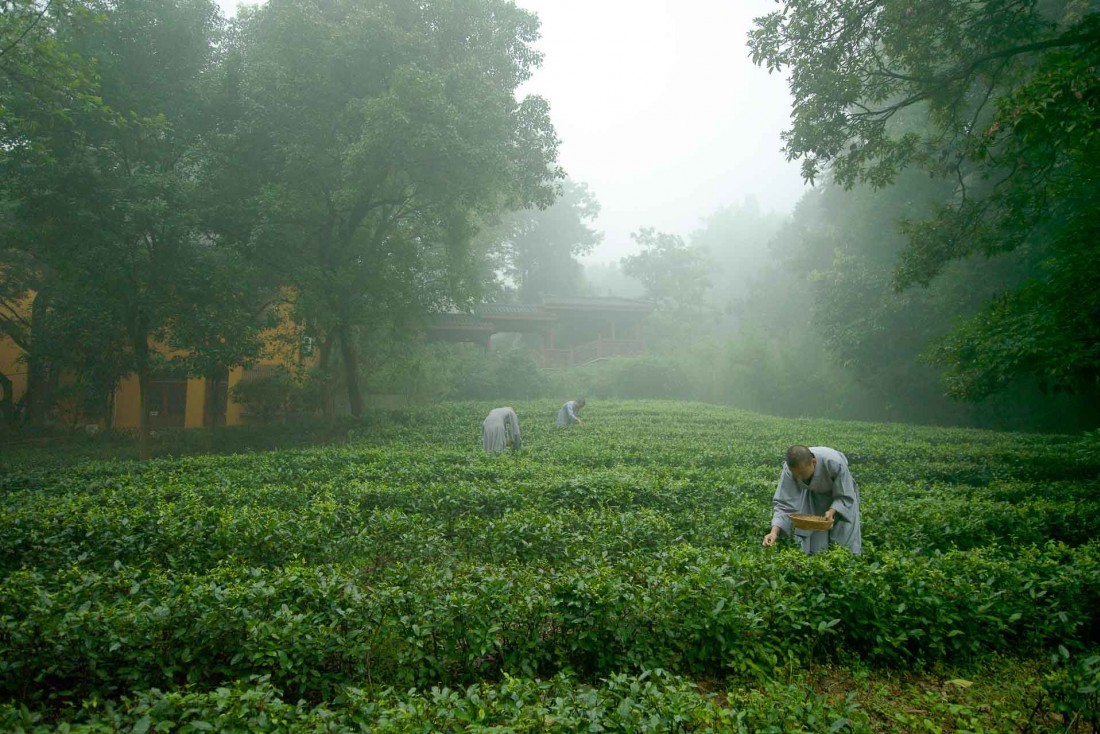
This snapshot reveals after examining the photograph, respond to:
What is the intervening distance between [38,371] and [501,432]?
1580 centimetres

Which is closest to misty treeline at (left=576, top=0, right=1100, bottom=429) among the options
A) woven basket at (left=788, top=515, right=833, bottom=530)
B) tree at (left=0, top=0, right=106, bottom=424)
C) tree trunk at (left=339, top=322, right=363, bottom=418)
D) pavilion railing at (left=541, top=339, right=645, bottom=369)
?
woven basket at (left=788, top=515, right=833, bottom=530)

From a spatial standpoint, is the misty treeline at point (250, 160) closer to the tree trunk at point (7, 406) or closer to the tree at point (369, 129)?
the tree at point (369, 129)

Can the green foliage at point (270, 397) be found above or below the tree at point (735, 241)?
below

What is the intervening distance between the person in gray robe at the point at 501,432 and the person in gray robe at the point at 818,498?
21.2 ft

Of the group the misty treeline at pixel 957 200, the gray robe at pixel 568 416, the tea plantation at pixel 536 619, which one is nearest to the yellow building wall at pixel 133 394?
the gray robe at pixel 568 416

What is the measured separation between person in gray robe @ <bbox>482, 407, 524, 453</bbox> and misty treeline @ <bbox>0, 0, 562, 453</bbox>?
5.03 m

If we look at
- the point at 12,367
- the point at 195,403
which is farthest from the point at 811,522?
the point at 12,367

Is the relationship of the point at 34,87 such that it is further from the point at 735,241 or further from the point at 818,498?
the point at 735,241

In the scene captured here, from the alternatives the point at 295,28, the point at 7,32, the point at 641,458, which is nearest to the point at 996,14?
the point at 641,458

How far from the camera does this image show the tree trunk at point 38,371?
16594 millimetres

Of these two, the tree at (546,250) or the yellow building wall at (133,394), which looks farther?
the tree at (546,250)

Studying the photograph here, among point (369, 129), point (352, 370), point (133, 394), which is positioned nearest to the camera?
point (369, 129)

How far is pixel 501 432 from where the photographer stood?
37.4ft

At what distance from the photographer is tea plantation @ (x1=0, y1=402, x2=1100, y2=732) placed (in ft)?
9.46
